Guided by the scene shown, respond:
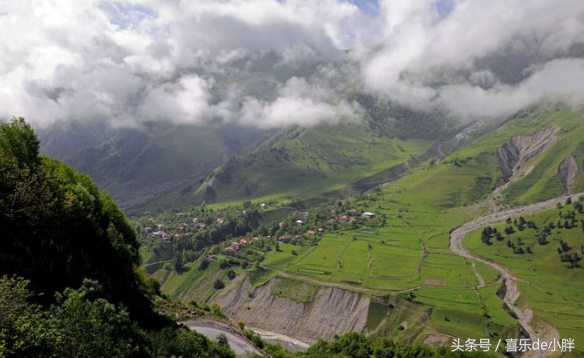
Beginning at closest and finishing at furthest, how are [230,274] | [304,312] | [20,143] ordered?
[20,143], [304,312], [230,274]

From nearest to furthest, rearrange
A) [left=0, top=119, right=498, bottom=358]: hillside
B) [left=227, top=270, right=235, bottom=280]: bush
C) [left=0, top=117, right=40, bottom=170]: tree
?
1. [left=0, top=119, right=498, bottom=358]: hillside
2. [left=0, top=117, right=40, bottom=170]: tree
3. [left=227, top=270, right=235, bottom=280]: bush

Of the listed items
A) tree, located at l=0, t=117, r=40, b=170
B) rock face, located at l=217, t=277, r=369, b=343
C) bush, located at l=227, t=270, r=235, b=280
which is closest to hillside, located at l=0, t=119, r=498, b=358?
tree, located at l=0, t=117, r=40, b=170

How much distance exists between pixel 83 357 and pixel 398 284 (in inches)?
5613

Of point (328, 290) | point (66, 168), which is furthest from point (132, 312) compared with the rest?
point (328, 290)

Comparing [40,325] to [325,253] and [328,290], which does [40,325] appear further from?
[325,253]

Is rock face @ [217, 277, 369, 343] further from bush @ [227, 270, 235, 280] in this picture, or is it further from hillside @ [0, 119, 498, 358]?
hillside @ [0, 119, 498, 358]

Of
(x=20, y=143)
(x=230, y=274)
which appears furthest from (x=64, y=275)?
(x=230, y=274)

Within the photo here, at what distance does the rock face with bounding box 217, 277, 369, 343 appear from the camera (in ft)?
455

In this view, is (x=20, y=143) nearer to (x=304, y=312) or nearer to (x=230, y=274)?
(x=304, y=312)

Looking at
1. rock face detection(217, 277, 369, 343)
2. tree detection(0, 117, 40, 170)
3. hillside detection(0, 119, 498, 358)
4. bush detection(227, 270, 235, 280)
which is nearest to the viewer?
hillside detection(0, 119, 498, 358)

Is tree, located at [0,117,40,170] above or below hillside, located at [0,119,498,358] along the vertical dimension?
above

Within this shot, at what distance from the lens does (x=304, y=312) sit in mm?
147875

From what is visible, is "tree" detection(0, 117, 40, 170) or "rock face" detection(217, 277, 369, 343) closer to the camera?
"tree" detection(0, 117, 40, 170)

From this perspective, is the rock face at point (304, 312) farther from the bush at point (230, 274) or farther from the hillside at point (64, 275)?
the hillside at point (64, 275)
